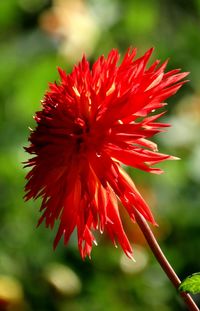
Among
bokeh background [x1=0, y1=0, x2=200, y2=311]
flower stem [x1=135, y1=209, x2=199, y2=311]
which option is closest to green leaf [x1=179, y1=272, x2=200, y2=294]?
flower stem [x1=135, y1=209, x2=199, y2=311]

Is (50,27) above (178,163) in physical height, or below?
above

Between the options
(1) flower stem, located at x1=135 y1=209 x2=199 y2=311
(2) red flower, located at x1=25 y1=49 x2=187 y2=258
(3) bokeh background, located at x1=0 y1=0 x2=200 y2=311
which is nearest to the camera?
(1) flower stem, located at x1=135 y1=209 x2=199 y2=311

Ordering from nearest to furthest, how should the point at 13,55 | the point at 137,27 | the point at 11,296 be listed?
the point at 11,296, the point at 13,55, the point at 137,27

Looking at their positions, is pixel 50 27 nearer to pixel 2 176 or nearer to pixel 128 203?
pixel 2 176

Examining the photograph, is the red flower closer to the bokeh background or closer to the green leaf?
the green leaf

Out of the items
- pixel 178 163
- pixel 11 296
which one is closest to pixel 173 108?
pixel 178 163

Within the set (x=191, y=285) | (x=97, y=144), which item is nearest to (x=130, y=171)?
(x=97, y=144)

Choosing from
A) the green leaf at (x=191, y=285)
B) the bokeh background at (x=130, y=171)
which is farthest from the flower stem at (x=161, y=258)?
the bokeh background at (x=130, y=171)
